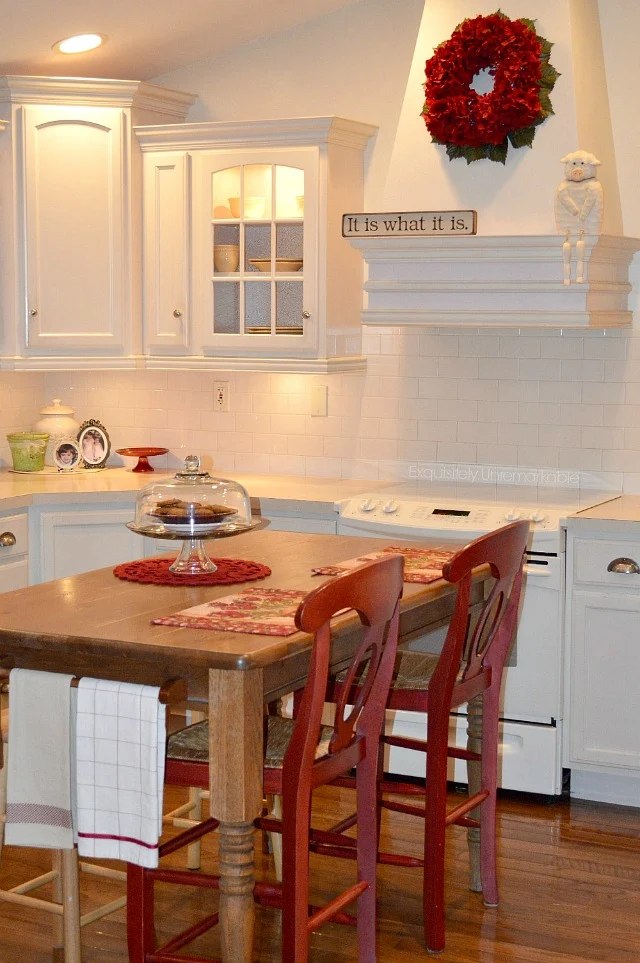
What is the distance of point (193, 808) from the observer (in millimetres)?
Answer: 3578

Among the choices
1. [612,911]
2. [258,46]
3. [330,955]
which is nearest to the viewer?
[330,955]

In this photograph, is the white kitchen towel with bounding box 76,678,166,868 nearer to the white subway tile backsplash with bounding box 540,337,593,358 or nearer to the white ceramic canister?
the white subway tile backsplash with bounding box 540,337,593,358

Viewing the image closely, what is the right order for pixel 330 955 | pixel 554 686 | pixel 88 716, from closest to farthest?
pixel 88 716 < pixel 330 955 < pixel 554 686

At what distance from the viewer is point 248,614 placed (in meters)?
2.65

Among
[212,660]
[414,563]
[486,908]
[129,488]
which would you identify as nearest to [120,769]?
[212,660]

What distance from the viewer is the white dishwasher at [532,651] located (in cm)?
398

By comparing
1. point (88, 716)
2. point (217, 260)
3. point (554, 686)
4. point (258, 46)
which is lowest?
point (554, 686)

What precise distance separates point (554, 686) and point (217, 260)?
2066mm

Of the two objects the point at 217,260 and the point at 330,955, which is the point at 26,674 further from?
the point at 217,260

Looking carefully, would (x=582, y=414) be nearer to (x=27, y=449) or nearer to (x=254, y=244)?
(x=254, y=244)

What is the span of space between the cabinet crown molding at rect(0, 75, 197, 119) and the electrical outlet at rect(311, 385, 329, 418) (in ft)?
4.26

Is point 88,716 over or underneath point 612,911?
over

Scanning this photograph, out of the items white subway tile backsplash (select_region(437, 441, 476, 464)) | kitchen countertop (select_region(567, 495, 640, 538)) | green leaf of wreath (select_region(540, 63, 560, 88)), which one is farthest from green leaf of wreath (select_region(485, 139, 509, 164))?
kitchen countertop (select_region(567, 495, 640, 538))

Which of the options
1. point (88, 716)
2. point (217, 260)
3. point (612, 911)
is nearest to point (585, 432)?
point (217, 260)
